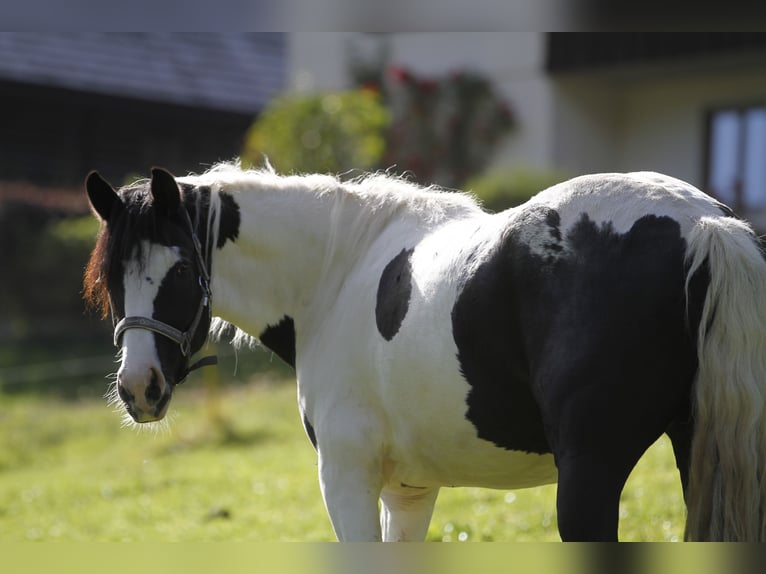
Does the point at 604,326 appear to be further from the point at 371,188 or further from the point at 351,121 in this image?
the point at 351,121

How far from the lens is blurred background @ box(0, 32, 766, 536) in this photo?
12531mm

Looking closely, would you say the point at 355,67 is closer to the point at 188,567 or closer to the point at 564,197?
the point at 564,197

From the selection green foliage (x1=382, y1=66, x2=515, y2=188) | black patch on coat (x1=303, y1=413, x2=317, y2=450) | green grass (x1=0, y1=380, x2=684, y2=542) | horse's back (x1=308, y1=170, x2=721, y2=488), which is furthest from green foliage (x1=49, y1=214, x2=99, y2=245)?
horse's back (x1=308, y1=170, x2=721, y2=488)

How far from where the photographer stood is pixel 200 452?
9.47m

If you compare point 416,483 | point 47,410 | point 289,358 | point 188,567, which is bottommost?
point 47,410

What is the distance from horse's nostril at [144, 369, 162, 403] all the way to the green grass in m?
0.56

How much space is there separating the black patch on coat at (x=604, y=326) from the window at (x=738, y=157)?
39.9 feet

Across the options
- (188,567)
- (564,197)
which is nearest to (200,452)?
(564,197)

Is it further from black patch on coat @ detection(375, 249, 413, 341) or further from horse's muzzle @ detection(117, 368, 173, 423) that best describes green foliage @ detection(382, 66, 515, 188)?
horse's muzzle @ detection(117, 368, 173, 423)

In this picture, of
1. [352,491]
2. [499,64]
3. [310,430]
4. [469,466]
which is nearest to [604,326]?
[469,466]

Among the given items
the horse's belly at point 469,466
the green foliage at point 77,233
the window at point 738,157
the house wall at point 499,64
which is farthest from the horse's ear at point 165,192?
the window at point 738,157

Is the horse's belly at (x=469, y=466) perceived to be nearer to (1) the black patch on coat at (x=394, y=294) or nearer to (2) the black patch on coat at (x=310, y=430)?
(2) the black patch on coat at (x=310, y=430)

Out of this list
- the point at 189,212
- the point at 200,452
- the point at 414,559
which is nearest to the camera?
the point at 414,559

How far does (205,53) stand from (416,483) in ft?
57.6
